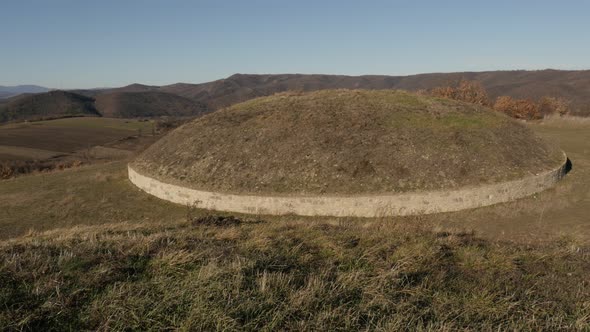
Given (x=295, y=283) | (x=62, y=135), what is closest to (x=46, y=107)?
(x=62, y=135)

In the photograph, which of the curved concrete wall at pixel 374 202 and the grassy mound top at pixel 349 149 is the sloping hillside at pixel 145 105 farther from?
the curved concrete wall at pixel 374 202

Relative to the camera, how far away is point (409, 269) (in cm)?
522

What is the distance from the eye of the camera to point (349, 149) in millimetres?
19062

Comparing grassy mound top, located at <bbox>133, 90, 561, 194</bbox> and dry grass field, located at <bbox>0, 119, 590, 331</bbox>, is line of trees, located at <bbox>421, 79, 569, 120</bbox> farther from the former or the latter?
dry grass field, located at <bbox>0, 119, 590, 331</bbox>

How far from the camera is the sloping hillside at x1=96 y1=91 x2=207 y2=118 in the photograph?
158 m

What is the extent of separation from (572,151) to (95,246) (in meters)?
32.9

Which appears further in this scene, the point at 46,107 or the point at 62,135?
the point at 46,107

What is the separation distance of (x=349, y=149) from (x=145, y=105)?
568 ft

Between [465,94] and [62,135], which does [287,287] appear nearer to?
[465,94]

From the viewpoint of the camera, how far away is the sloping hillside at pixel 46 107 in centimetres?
13212

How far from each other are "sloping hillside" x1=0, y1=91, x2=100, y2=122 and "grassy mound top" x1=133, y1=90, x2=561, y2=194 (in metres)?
128

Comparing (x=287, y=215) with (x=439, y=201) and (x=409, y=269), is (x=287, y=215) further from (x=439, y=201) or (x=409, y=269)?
(x=409, y=269)

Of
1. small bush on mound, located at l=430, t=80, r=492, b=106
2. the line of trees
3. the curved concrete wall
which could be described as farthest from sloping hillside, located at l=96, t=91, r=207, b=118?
the curved concrete wall

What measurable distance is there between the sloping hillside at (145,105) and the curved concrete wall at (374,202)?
15213 centimetres
